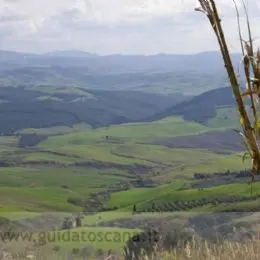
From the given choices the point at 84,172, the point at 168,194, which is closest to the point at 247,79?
the point at 168,194

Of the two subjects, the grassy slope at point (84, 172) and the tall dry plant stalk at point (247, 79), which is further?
the grassy slope at point (84, 172)

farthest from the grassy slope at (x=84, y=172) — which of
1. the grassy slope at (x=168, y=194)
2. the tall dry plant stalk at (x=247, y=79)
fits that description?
the tall dry plant stalk at (x=247, y=79)

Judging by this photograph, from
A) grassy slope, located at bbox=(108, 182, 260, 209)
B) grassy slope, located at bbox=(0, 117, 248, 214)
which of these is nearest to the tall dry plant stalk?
grassy slope, located at bbox=(108, 182, 260, 209)

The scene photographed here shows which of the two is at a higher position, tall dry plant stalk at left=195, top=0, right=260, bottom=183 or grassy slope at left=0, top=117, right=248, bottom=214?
tall dry plant stalk at left=195, top=0, right=260, bottom=183

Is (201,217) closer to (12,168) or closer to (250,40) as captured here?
(250,40)

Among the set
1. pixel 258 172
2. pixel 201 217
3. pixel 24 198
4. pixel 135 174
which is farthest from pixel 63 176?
pixel 258 172

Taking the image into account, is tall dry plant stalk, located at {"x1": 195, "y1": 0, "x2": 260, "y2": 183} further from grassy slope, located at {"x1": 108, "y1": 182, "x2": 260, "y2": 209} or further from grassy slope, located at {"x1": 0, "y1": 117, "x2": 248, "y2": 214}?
grassy slope, located at {"x1": 0, "y1": 117, "x2": 248, "y2": 214}

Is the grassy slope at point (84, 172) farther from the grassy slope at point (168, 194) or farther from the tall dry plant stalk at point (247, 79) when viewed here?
the tall dry plant stalk at point (247, 79)

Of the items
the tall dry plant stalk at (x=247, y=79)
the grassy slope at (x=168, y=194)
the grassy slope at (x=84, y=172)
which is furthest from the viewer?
the grassy slope at (x=84, y=172)

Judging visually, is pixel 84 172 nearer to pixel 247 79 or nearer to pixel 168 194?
pixel 168 194

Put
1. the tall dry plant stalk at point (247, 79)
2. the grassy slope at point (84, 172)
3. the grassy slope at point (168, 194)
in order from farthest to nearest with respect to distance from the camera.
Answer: the grassy slope at point (84, 172), the grassy slope at point (168, 194), the tall dry plant stalk at point (247, 79)

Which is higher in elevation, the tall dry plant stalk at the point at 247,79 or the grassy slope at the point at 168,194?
the tall dry plant stalk at the point at 247,79

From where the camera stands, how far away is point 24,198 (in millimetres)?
107188

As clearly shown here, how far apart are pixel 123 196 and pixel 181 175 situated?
32685 millimetres
